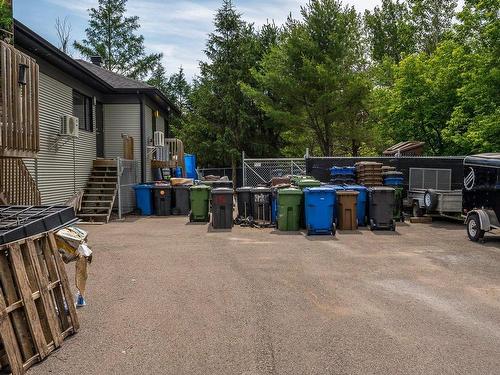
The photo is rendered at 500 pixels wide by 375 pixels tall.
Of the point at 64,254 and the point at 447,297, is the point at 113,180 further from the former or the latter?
the point at 447,297

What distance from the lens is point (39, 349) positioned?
158 inches

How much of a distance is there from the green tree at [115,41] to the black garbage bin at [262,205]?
31.6 meters

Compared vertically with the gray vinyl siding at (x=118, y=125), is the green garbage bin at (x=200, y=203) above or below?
below

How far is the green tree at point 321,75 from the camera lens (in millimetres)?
25812

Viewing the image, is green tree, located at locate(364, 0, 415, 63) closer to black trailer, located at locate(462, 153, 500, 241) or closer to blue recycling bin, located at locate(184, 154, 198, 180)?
blue recycling bin, located at locate(184, 154, 198, 180)

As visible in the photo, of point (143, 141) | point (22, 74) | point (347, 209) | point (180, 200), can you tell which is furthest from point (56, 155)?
point (347, 209)

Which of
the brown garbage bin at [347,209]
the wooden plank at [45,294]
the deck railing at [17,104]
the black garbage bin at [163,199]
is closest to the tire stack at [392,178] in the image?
the brown garbage bin at [347,209]

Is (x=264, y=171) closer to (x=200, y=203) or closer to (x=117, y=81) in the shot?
(x=200, y=203)

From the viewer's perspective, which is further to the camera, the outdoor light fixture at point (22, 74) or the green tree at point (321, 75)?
the green tree at point (321, 75)

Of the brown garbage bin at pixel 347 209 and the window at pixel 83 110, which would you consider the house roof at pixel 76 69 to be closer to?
the window at pixel 83 110

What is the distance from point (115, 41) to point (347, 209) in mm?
34641

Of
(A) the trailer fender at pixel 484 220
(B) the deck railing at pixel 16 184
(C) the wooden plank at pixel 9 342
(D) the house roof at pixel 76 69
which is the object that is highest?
(D) the house roof at pixel 76 69

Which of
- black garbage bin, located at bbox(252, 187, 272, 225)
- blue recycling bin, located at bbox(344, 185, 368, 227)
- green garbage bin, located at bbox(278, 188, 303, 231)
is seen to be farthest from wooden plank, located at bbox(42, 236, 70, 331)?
blue recycling bin, located at bbox(344, 185, 368, 227)

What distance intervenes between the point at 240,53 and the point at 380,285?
27.2m
